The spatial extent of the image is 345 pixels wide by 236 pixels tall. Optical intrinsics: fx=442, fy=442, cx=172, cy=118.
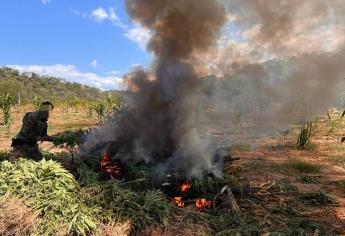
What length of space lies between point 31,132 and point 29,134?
57mm

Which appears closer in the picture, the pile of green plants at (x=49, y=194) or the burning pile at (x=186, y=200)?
the pile of green plants at (x=49, y=194)

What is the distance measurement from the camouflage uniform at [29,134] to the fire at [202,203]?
3.54m

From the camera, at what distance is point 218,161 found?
32.2 ft

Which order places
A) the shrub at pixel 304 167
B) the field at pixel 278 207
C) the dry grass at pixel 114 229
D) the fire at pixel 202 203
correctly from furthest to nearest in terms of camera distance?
the shrub at pixel 304 167, the fire at pixel 202 203, the field at pixel 278 207, the dry grass at pixel 114 229

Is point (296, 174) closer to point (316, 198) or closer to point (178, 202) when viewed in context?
point (316, 198)

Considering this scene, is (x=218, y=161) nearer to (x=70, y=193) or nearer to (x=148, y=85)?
(x=148, y=85)

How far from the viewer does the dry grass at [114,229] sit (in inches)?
243

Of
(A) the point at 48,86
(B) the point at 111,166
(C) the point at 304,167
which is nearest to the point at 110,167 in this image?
(B) the point at 111,166

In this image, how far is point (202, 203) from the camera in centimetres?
794

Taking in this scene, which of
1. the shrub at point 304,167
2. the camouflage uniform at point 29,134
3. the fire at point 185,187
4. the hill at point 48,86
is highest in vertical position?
the hill at point 48,86

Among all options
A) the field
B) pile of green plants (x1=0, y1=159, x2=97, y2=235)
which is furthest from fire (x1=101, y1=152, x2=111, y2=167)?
the field

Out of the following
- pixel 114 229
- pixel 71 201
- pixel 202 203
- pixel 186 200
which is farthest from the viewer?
pixel 186 200

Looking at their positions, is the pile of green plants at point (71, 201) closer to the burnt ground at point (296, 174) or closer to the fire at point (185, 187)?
the fire at point (185, 187)

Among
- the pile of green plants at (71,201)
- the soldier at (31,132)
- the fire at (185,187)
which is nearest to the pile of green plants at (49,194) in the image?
the pile of green plants at (71,201)
